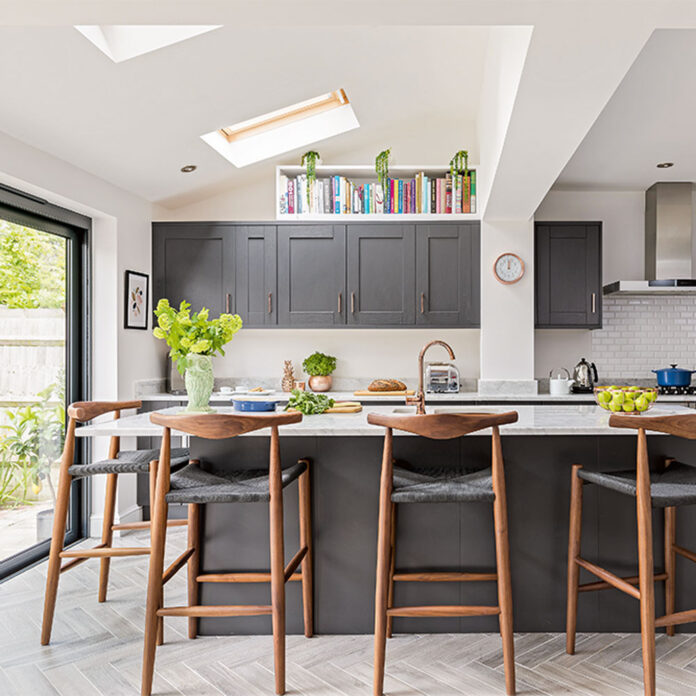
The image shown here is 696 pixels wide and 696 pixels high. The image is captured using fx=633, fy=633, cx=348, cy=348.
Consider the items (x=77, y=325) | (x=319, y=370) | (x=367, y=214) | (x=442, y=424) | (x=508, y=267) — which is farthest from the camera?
(x=319, y=370)

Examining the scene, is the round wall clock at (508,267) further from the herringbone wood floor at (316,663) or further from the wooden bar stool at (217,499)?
the wooden bar stool at (217,499)

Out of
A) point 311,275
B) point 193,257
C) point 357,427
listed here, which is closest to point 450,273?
point 311,275

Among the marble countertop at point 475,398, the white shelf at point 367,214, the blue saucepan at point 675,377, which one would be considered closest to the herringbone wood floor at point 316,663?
the marble countertop at point 475,398

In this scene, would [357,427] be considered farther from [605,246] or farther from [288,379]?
[605,246]

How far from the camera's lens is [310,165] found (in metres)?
4.91

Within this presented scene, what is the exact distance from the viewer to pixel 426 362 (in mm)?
5195

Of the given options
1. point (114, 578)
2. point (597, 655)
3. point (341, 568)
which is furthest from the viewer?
point (114, 578)

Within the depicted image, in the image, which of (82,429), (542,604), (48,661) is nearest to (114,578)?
(48,661)

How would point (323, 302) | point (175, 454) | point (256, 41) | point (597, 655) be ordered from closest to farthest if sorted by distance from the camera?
point (597, 655) → point (175, 454) → point (256, 41) → point (323, 302)

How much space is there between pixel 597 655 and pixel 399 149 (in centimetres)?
395

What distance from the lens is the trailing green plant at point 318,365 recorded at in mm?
5090

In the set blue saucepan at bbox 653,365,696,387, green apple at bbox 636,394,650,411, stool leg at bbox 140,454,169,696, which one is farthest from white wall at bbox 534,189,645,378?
stool leg at bbox 140,454,169,696

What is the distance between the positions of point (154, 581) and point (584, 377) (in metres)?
3.72

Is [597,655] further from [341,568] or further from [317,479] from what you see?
[317,479]
